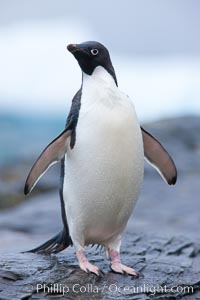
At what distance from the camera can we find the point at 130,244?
3.43m

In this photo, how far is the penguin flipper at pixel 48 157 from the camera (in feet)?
8.83

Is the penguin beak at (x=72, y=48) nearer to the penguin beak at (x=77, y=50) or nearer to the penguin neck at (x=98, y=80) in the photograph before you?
the penguin beak at (x=77, y=50)

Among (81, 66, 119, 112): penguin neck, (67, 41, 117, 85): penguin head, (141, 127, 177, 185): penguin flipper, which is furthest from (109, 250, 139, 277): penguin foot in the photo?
(67, 41, 117, 85): penguin head

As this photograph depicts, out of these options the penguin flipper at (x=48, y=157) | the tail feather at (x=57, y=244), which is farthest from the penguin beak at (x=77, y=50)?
the tail feather at (x=57, y=244)

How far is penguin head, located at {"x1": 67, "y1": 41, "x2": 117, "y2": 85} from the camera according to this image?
2.66 meters

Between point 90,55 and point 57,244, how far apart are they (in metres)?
0.75

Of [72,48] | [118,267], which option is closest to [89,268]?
[118,267]

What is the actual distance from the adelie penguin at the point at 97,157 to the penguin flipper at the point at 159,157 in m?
0.12

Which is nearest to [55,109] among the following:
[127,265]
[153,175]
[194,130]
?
[194,130]

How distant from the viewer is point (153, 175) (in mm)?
5766

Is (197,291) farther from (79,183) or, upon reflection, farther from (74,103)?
(74,103)

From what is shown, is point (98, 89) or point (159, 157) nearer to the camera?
point (98, 89)

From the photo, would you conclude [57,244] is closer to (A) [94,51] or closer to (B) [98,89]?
(B) [98,89]

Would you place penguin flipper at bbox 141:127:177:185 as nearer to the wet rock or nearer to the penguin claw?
the wet rock
